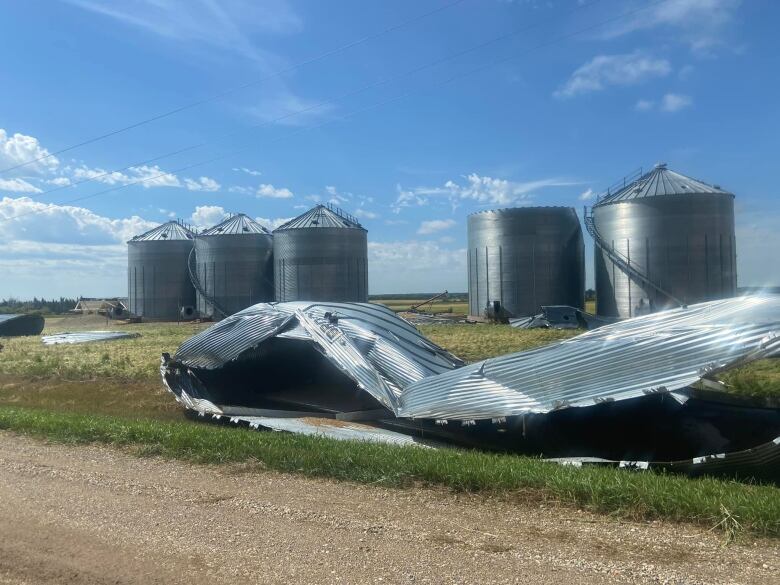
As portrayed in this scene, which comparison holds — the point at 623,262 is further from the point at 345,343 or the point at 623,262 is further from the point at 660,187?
the point at 345,343

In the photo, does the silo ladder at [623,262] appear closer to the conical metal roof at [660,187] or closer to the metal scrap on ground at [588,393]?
the conical metal roof at [660,187]

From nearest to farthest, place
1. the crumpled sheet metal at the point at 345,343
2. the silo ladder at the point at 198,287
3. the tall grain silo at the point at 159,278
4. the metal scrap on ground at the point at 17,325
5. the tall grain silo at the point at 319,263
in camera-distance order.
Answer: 1. the crumpled sheet metal at the point at 345,343
2. the metal scrap on ground at the point at 17,325
3. the tall grain silo at the point at 319,263
4. the silo ladder at the point at 198,287
5. the tall grain silo at the point at 159,278

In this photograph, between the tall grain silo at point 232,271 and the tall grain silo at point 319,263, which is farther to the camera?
the tall grain silo at point 232,271

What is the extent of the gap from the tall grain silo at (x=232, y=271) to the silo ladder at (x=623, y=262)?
23711 millimetres

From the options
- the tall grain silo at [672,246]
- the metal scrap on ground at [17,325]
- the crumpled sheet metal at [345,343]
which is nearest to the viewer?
the crumpled sheet metal at [345,343]

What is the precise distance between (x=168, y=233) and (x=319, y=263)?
17.7 meters

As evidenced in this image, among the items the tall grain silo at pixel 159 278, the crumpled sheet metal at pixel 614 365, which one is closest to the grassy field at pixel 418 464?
the crumpled sheet metal at pixel 614 365

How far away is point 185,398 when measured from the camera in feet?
44.9

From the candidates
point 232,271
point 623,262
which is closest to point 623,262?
point 623,262

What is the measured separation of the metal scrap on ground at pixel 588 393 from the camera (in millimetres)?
8383

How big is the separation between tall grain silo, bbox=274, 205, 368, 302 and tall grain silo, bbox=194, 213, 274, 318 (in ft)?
9.97

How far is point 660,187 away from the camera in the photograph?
136 ft

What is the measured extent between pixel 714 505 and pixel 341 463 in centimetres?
354

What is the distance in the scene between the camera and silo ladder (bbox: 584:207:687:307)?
3975cm
